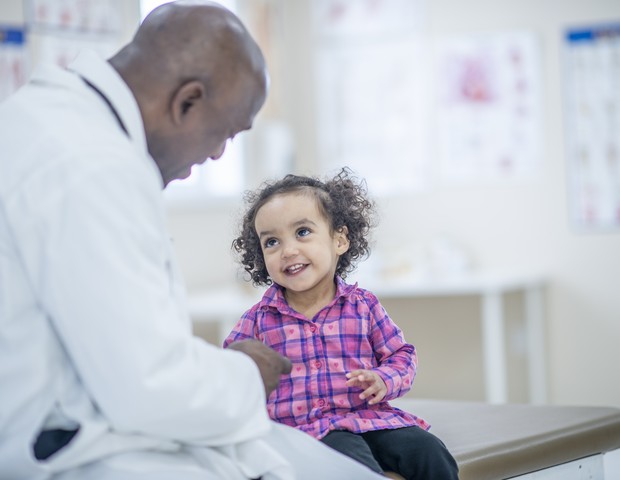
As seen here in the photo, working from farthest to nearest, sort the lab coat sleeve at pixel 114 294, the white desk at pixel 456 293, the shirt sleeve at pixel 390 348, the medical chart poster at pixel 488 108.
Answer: the medical chart poster at pixel 488 108, the white desk at pixel 456 293, the shirt sleeve at pixel 390 348, the lab coat sleeve at pixel 114 294

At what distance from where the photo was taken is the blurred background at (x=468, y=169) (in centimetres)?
461

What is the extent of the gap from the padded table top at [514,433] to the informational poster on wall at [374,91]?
9.06 ft

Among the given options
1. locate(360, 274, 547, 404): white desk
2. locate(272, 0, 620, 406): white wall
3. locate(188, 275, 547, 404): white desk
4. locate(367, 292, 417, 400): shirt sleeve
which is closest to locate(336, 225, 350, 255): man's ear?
locate(367, 292, 417, 400): shirt sleeve

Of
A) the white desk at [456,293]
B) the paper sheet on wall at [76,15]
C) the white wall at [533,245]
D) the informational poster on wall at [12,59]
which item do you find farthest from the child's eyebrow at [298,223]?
the white wall at [533,245]

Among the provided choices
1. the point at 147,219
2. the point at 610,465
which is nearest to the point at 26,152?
the point at 147,219

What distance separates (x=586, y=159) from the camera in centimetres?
467

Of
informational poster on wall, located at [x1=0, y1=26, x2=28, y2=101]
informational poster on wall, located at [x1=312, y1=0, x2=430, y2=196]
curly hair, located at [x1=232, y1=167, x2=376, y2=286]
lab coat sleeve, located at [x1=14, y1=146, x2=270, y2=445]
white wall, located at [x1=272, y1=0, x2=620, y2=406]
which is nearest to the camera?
lab coat sleeve, located at [x1=14, y1=146, x2=270, y2=445]

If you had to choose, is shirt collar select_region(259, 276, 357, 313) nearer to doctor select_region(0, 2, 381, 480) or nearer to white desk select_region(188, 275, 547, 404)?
doctor select_region(0, 2, 381, 480)

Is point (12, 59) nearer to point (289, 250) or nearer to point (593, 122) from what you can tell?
point (289, 250)

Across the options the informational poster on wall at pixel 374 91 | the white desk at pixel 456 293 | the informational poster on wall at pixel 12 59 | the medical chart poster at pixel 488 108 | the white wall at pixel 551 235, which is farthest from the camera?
the informational poster on wall at pixel 374 91

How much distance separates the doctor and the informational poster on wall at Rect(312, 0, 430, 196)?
12.0 ft

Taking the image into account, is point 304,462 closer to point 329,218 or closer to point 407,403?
point 329,218

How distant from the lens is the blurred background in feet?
15.1

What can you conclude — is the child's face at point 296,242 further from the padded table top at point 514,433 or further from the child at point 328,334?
the padded table top at point 514,433
